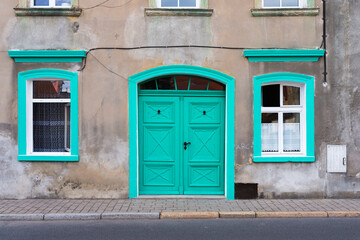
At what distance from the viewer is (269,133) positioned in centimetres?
774

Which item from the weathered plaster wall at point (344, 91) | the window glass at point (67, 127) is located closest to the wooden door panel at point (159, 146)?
the window glass at point (67, 127)

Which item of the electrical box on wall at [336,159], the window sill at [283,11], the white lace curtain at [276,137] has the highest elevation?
the window sill at [283,11]

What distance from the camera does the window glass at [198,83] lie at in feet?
25.4

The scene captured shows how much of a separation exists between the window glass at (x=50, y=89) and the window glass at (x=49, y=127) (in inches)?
8.7

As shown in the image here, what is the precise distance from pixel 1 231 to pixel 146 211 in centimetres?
259

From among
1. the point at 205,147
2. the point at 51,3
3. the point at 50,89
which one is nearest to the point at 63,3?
the point at 51,3

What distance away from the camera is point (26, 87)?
7480mm

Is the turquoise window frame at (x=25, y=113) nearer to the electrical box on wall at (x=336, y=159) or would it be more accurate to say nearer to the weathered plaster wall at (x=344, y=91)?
the weathered plaster wall at (x=344, y=91)

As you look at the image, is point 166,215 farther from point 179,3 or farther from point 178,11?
point 179,3

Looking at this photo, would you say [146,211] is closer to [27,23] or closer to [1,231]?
[1,231]

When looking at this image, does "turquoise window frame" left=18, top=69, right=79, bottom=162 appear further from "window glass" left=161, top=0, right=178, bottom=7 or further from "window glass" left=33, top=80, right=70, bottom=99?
"window glass" left=161, top=0, right=178, bottom=7

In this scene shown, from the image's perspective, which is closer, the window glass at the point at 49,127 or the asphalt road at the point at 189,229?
the asphalt road at the point at 189,229

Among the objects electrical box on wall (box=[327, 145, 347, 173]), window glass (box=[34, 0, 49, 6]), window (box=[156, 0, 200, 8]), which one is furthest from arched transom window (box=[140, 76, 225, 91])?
window glass (box=[34, 0, 49, 6])

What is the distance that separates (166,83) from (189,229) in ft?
11.8
